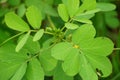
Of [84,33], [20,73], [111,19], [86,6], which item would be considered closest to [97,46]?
[84,33]

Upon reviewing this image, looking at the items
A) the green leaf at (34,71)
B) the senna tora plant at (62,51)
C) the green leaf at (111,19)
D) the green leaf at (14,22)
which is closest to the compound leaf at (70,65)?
the senna tora plant at (62,51)

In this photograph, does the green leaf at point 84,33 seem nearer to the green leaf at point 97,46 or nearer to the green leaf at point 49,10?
the green leaf at point 97,46

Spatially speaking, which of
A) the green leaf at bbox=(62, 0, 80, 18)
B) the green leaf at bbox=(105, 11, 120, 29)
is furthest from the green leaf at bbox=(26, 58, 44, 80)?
the green leaf at bbox=(105, 11, 120, 29)

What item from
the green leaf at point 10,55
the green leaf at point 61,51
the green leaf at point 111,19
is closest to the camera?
the green leaf at point 61,51

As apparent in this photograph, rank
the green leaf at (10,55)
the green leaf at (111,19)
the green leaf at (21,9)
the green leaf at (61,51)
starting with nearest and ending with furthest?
the green leaf at (61,51) < the green leaf at (10,55) < the green leaf at (21,9) < the green leaf at (111,19)

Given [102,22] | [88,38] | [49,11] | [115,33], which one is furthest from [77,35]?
[115,33]

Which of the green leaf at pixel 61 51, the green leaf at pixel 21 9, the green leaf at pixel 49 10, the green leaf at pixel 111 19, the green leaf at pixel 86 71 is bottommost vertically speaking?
the green leaf at pixel 111 19

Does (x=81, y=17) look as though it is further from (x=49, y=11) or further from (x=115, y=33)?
(x=115, y=33)

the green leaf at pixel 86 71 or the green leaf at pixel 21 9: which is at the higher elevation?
the green leaf at pixel 86 71

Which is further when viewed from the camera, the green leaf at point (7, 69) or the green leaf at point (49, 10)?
the green leaf at point (49, 10)
